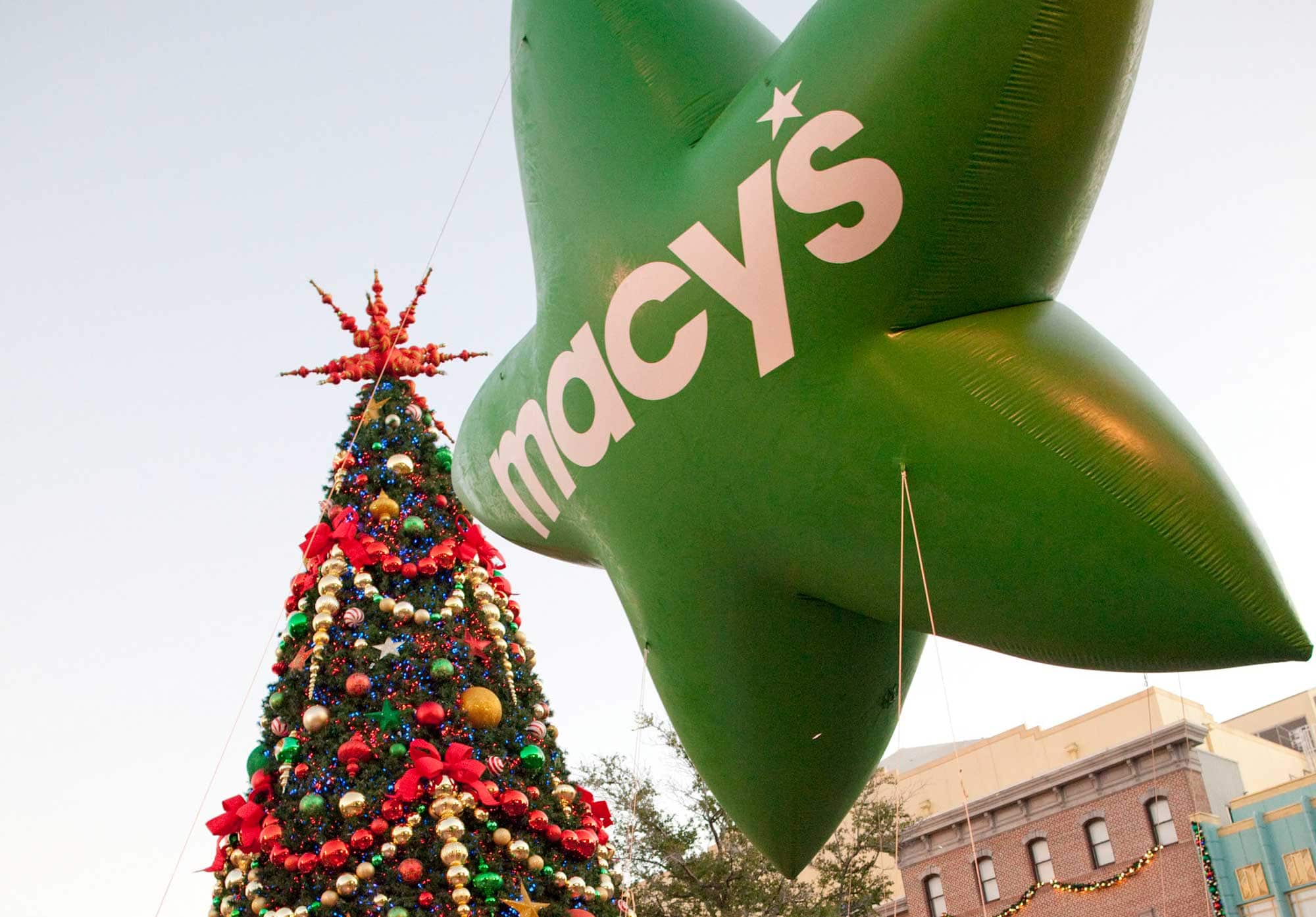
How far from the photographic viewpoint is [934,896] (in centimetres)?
2345

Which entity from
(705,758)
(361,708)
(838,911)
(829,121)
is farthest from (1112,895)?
(829,121)

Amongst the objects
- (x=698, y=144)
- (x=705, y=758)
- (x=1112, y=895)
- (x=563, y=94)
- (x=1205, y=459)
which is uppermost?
(x=563, y=94)

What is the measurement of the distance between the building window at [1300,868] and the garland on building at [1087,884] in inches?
78.8

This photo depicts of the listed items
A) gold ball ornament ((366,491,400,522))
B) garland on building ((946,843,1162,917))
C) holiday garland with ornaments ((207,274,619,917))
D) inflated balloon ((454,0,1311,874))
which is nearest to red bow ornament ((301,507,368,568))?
holiday garland with ornaments ((207,274,619,917))

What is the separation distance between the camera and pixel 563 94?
13.0 feet

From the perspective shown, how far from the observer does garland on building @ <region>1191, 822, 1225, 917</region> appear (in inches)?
770

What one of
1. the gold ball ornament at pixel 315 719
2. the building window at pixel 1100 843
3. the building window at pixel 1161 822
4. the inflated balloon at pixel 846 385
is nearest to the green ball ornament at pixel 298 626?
the gold ball ornament at pixel 315 719

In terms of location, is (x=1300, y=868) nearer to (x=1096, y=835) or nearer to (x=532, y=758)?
(x=1096, y=835)

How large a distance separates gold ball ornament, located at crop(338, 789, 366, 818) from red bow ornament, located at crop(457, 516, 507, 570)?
5.32 feet

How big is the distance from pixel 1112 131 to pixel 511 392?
7.55 feet

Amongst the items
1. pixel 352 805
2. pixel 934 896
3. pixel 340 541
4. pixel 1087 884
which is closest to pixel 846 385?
pixel 352 805

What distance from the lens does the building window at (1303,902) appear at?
18953 millimetres

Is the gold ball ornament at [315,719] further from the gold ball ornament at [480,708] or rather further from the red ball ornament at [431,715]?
the gold ball ornament at [480,708]

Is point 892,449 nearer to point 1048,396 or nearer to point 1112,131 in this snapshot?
point 1048,396
